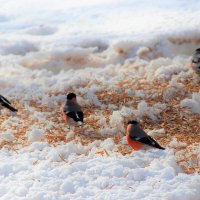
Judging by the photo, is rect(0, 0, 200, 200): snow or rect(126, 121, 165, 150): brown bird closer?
rect(0, 0, 200, 200): snow

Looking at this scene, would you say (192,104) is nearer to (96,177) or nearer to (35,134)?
(35,134)

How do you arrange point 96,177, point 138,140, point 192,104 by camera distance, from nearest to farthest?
point 96,177 → point 138,140 → point 192,104

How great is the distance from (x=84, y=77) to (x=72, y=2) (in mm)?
6257

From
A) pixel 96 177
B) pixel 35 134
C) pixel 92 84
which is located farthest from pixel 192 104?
pixel 96 177

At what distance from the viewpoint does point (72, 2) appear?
1611cm

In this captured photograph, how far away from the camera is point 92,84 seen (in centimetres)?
1008

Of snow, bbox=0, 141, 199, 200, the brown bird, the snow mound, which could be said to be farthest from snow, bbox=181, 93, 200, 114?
the snow mound

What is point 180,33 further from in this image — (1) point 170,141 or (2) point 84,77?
(1) point 170,141

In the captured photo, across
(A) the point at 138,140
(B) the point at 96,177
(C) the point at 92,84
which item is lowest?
(B) the point at 96,177

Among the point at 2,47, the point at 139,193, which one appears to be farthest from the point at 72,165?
the point at 2,47

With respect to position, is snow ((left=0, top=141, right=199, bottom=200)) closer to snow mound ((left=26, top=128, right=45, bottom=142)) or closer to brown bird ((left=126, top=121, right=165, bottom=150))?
brown bird ((left=126, top=121, right=165, bottom=150))

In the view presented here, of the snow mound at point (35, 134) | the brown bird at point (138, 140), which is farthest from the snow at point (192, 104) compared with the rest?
the snow mound at point (35, 134)

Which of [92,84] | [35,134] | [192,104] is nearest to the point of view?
[35,134]

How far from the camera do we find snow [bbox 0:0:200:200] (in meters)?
5.88
